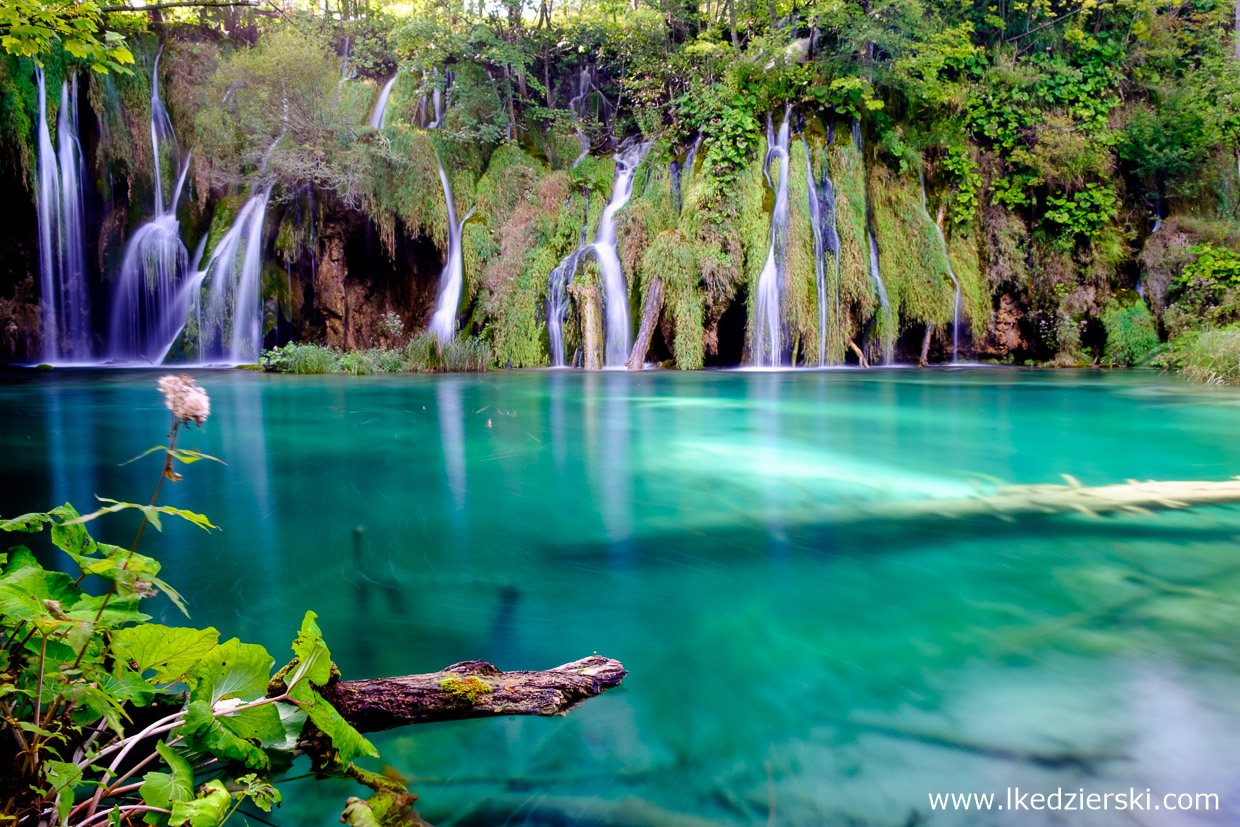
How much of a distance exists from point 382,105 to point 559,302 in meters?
6.88

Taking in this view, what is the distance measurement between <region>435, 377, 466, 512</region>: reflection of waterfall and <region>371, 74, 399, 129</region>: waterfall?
8874 mm

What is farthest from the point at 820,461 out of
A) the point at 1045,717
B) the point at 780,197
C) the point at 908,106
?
the point at 908,106

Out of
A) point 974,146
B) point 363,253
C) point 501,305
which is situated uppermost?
point 974,146

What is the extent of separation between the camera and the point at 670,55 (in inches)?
571

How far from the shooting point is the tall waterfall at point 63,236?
12758 mm

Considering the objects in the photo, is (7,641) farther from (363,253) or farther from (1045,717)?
(363,253)

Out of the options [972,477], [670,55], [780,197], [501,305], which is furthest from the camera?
[670,55]

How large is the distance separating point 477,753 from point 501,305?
40.6 feet

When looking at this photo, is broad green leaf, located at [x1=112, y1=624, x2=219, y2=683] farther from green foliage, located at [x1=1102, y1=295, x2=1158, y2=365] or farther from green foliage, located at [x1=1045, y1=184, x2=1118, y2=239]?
green foliage, located at [x1=1045, y1=184, x2=1118, y2=239]

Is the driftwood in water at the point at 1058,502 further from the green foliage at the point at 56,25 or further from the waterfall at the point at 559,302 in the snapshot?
the waterfall at the point at 559,302

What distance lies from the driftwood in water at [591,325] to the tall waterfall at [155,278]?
7898 mm

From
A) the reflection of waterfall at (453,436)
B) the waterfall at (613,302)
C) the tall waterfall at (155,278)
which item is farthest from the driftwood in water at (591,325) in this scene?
the tall waterfall at (155,278)

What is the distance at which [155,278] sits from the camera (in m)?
13.6

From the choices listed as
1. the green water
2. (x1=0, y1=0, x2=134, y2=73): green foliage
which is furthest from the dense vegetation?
(x1=0, y1=0, x2=134, y2=73): green foliage
